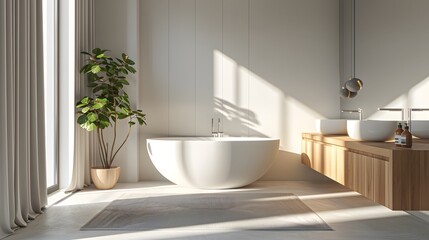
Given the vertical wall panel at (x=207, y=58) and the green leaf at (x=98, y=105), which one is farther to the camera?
the vertical wall panel at (x=207, y=58)

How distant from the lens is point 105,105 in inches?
191

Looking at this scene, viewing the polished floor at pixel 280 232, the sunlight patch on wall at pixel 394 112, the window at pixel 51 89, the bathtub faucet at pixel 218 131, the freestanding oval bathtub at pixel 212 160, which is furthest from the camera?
Answer: the bathtub faucet at pixel 218 131

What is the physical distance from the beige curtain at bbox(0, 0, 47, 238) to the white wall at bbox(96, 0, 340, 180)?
1.89 m

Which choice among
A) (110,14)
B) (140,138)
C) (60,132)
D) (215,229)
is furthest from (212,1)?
(215,229)

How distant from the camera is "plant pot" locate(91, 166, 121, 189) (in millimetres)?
4898

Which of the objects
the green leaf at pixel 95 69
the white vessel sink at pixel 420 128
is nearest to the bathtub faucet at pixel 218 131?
the green leaf at pixel 95 69

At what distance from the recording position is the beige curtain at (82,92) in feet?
15.8

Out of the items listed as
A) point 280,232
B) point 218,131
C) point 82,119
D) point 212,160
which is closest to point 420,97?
point 280,232

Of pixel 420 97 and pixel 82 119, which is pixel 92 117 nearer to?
pixel 82 119

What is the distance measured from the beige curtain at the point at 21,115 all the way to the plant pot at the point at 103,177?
110cm

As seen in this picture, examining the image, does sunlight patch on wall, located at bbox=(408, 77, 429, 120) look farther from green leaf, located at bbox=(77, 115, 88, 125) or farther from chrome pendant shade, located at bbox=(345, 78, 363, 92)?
green leaf, located at bbox=(77, 115, 88, 125)

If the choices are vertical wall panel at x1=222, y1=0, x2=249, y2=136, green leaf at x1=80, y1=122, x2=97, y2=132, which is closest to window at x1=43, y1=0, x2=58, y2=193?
green leaf at x1=80, y1=122, x2=97, y2=132

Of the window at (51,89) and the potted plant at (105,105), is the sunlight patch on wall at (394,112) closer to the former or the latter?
the potted plant at (105,105)

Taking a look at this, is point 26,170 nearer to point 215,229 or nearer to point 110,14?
point 215,229
